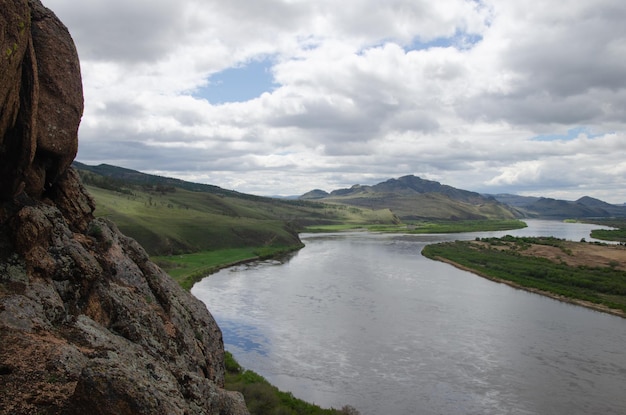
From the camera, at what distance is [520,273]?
74.9 m

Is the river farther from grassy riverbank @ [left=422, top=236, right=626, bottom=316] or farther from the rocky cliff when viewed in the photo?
the rocky cliff

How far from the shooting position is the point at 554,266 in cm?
7906

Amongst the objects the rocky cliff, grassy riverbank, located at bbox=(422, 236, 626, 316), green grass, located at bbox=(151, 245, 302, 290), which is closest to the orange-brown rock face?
the rocky cliff

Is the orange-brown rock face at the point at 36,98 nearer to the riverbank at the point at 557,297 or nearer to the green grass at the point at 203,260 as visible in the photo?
the green grass at the point at 203,260

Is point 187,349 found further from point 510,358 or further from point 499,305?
point 499,305

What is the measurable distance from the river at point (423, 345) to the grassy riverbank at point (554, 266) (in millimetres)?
4014

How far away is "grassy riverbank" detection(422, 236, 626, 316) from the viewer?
2359 inches

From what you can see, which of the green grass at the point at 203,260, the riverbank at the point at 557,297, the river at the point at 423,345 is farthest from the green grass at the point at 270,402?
the riverbank at the point at 557,297

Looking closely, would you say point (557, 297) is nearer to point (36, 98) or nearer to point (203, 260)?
point (203, 260)

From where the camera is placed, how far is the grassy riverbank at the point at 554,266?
59.9m

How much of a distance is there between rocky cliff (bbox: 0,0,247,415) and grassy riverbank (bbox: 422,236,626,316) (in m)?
53.9

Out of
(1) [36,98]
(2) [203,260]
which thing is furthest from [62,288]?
(2) [203,260]

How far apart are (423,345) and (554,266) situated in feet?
170

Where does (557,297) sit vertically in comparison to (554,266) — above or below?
below
